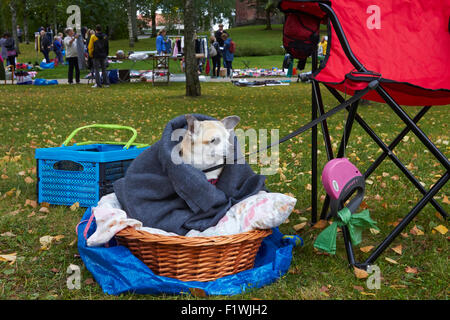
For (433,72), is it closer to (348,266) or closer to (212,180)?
(348,266)

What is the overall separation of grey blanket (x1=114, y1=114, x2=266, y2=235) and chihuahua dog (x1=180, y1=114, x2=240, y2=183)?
0.24ft

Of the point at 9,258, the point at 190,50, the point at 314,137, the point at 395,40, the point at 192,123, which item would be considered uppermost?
the point at 190,50

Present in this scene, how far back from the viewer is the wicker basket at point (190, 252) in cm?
220

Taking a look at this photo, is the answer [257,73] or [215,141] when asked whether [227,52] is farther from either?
[215,141]

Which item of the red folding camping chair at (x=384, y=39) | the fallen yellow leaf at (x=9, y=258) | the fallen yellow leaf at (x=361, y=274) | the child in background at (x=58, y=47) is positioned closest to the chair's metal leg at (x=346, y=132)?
the red folding camping chair at (x=384, y=39)

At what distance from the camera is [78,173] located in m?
3.51

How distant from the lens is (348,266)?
8.39ft

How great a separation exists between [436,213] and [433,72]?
3.92 ft

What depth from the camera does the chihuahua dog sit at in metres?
2.46

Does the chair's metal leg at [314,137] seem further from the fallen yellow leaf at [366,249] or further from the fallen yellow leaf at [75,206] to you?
the fallen yellow leaf at [75,206]

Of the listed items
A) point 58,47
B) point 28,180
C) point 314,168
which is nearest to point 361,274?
point 314,168

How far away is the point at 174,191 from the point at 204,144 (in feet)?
1.00

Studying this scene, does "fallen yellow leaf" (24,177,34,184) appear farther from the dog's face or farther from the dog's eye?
the dog's eye

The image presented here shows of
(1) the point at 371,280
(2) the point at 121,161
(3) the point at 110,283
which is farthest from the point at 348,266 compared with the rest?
(2) the point at 121,161
